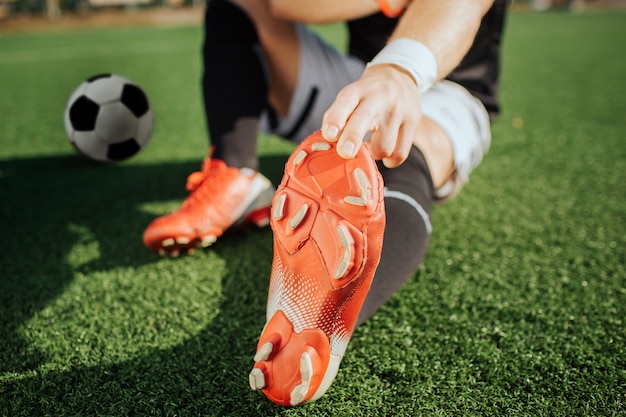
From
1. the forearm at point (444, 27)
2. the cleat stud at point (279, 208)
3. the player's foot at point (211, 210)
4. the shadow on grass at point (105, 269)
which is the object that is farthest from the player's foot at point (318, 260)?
the player's foot at point (211, 210)

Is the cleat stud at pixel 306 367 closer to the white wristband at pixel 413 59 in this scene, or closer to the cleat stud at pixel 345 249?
the cleat stud at pixel 345 249

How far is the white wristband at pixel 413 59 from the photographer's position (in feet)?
2.47

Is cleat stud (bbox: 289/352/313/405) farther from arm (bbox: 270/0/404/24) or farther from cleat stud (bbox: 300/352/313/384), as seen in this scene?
arm (bbox: 270/0/404/24)

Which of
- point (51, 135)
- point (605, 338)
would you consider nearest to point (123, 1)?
point (51, 135)

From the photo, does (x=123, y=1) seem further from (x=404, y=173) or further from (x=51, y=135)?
(x=404, y=173)

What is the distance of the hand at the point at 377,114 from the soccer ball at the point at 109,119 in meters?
0.86

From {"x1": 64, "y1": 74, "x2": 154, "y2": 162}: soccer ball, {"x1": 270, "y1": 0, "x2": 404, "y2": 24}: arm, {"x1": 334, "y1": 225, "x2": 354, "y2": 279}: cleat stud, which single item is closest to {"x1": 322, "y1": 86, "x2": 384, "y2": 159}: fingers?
{"x1": 334, "y1": 225, "x2": 354, "y2": 279}: cleat stud

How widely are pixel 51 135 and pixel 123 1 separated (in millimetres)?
15311

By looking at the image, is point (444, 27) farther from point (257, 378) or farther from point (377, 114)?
point (257, 378)

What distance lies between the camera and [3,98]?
11.9 ft

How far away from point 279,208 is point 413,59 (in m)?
0.29

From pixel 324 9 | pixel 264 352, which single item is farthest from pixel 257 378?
pixel 324 9

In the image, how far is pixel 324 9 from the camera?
48.3 inches

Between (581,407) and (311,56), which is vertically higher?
(311,56)
